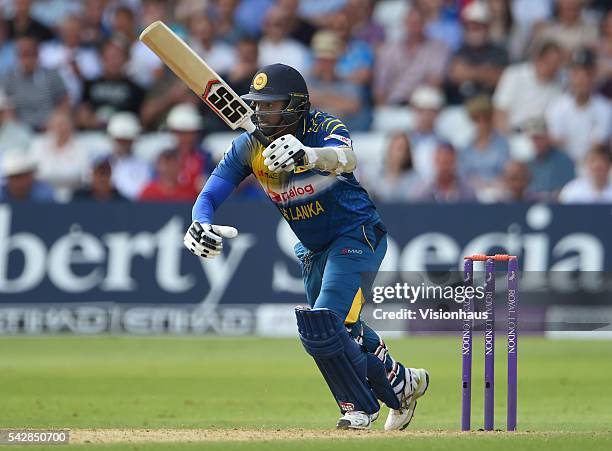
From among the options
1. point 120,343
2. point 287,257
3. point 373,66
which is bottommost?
point 120,343

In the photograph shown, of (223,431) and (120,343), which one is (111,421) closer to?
(223,431)

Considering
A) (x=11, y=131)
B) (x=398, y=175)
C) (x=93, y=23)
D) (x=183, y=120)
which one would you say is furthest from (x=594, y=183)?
(x=93, y=23)

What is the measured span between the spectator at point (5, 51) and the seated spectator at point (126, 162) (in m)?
2.43

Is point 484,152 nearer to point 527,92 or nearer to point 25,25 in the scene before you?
point 527,92

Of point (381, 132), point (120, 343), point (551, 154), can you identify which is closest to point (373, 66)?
point (381, 132)

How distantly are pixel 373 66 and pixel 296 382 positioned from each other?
20.9 feet

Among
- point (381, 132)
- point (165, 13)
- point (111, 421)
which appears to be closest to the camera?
point (111, 421)

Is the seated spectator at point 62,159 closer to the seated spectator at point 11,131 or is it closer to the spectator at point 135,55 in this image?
the seated spectator at point 11,131

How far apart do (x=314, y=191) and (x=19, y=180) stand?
25.8 ft

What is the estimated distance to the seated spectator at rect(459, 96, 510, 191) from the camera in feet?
50.8

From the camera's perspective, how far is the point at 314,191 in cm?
788

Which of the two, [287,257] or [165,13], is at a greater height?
[165,13]

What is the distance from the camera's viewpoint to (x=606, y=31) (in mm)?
16703

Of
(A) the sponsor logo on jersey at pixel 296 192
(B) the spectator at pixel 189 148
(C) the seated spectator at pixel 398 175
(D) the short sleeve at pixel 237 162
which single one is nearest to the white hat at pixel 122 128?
(B) the spectator at pixel 189 148
